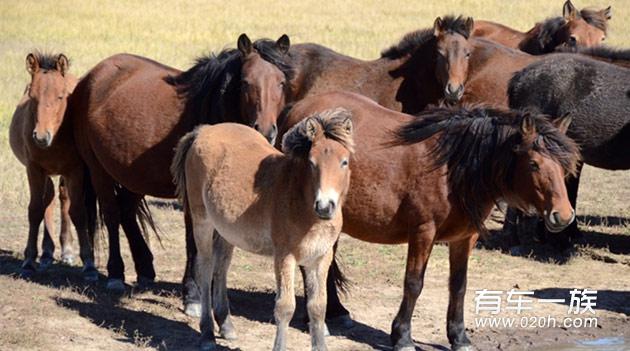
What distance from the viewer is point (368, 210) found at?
8398mm

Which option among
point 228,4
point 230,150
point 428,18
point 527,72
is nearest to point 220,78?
point 230,150

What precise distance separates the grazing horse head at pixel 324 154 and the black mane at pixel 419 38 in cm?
458

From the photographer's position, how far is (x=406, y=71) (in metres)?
11.7

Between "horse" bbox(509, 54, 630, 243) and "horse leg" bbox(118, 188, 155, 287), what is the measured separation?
164 inches

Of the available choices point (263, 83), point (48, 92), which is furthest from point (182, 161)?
point (48, 92)

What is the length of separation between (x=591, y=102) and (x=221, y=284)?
5044 mm

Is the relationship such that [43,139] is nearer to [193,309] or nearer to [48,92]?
[48,92]

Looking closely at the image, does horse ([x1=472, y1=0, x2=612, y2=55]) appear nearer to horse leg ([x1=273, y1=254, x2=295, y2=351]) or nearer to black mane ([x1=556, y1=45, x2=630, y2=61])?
black mane ([x1=556, y1=45, x2=630, y2=61])

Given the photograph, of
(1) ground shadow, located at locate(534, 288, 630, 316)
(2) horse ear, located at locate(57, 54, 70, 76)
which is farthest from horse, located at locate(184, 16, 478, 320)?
(2) horse ear, located at locate(57, 54, 70, 76)

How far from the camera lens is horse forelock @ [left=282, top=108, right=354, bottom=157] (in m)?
7.13

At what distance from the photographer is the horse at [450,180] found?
26.0 ft

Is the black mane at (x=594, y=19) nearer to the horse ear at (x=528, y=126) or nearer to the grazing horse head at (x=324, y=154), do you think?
the horse ear at (x=528, y=126)

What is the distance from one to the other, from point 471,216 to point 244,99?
2.24 m

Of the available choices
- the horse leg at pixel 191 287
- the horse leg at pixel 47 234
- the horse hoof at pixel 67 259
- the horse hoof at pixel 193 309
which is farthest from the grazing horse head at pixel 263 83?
the horse hoof at pixel 67 259
